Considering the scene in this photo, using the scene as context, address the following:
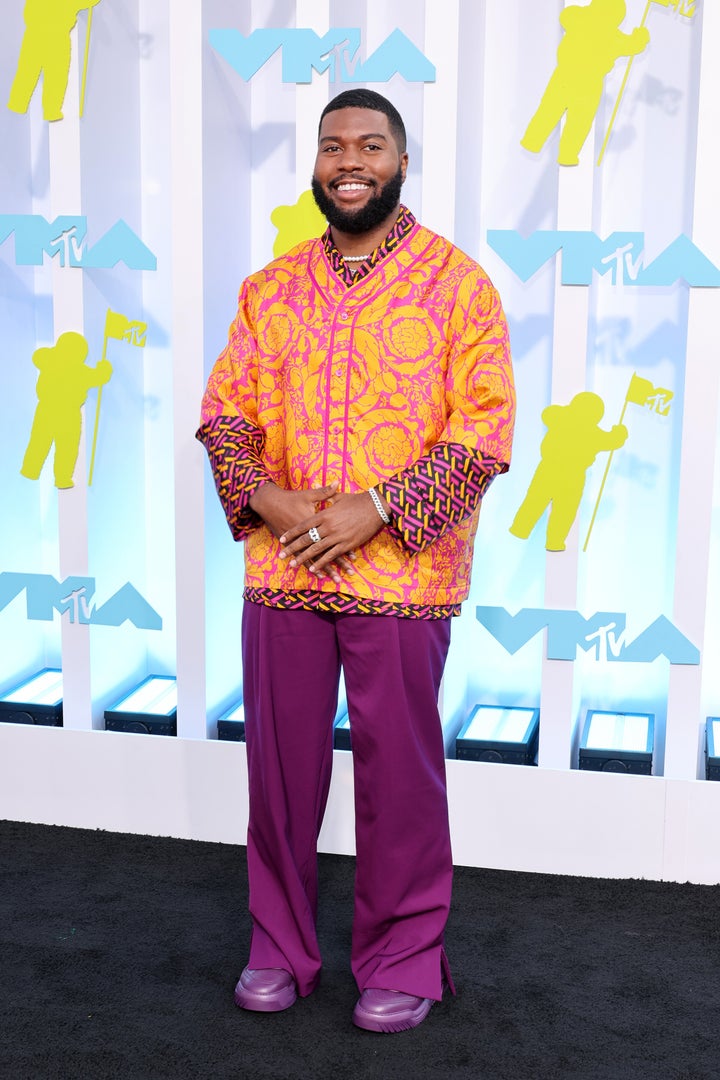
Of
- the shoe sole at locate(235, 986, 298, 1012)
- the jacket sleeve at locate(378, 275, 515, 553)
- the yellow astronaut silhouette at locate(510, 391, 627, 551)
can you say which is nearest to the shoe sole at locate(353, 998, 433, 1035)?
the shoe sole at locate(235, 986, 298, 1012)

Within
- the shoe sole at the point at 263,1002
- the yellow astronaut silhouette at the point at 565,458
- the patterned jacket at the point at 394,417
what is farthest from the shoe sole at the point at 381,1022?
the yellow astronaut silhouette at the point at 565,458

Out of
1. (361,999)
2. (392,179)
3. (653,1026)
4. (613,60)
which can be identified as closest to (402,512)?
(392,179)

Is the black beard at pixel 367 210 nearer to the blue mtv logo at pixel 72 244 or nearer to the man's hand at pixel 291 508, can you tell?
the man's hand at pixel 291 508

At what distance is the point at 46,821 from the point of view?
2979 mm

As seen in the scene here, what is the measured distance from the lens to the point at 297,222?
2736 millimetres

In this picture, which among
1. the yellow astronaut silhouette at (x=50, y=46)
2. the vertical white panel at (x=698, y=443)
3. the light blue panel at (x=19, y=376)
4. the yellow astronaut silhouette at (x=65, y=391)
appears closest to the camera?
the vertical white panel at (x=698, y=443)

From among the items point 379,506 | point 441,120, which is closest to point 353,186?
point 379,506

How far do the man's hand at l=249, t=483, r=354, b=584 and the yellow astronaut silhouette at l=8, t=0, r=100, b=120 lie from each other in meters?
1.25

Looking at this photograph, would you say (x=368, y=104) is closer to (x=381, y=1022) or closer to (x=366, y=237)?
(x=366, y=237)

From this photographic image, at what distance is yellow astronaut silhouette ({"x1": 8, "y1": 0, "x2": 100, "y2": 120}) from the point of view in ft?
9.10

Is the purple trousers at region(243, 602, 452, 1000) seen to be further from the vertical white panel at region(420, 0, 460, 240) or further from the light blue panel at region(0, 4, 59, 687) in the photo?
the light blue panel at region(0, 4, 59, 687)

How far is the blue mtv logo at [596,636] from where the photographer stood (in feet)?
8.70

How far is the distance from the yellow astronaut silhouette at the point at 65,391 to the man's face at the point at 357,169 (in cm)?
103

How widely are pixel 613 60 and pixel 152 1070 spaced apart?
2.06 m
